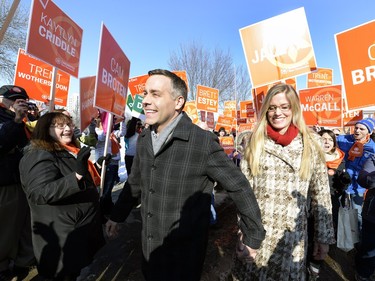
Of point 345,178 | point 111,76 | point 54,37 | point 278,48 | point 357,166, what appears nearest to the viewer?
point 345,178

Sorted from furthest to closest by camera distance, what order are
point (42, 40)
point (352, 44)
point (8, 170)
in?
point (352, 44), point (42, 40), point (8, 170)

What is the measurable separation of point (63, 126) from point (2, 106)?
3.86 feet

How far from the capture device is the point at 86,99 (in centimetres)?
439

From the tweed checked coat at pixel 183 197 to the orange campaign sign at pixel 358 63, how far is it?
2713mm

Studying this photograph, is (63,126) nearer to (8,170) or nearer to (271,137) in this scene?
(8,170)

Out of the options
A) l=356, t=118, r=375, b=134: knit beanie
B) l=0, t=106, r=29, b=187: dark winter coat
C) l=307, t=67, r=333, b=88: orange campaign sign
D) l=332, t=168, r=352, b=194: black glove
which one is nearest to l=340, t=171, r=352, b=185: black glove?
l=332, t=168, r=352, b=194: black glove

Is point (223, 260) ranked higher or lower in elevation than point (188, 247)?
lower

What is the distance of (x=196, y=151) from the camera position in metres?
1.80

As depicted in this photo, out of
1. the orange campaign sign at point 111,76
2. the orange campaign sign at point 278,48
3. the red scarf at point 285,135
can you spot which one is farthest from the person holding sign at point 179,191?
the orange campaign sign at point 278,48

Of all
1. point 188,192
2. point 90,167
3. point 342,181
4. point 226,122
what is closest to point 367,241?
point 342,181

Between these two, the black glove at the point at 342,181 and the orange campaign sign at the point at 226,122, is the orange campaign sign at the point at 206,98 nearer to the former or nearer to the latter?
the orange campaign sign at the point at 226,122

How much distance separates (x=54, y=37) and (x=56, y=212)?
2.40 meters

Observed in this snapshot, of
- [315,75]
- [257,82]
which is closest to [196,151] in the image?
[257,82]

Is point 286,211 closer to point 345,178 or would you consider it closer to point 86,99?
point 345,178
